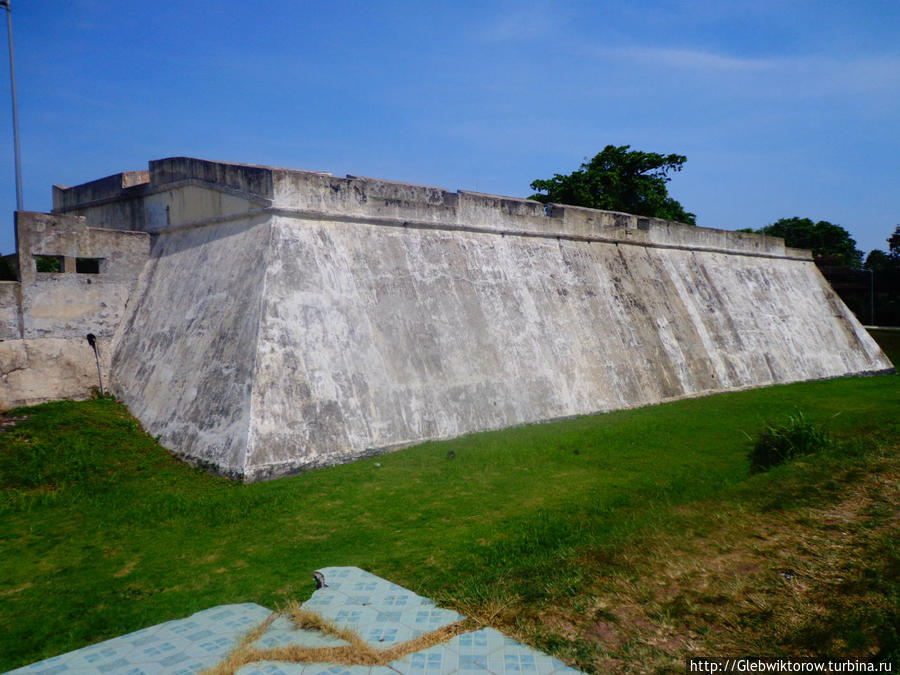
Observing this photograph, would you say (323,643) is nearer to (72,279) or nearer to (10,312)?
(10,312)

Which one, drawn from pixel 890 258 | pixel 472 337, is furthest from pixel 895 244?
pixel 472 337

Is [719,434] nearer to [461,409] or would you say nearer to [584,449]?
[584,449]

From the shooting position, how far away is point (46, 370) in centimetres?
815

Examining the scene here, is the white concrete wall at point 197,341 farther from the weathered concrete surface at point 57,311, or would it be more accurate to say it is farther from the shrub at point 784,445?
the shrub at point 784,445

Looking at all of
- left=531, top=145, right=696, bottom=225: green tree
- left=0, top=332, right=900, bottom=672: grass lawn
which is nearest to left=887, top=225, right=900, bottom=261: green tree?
left=531, top=145, right=696, bottom=225: green tree

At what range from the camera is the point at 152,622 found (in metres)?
3.68

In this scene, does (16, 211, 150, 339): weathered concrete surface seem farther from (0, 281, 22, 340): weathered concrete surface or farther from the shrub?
the shrub

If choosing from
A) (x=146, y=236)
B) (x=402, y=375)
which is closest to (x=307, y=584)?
(x=402, y=375)

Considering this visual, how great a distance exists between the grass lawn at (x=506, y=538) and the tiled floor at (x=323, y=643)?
0.57 ft

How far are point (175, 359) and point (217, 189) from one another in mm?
2408

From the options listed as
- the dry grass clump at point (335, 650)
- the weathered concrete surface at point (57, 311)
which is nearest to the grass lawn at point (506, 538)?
the dry grass clump at point (335, 650)

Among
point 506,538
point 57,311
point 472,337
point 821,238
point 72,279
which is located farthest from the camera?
Result: point 821,238

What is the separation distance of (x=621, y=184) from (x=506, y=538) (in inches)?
913

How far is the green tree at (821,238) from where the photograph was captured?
39.8 m
